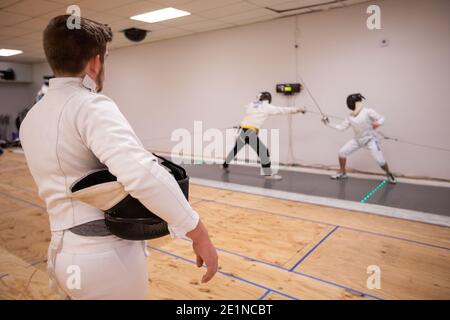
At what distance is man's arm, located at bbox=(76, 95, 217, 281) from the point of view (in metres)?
0.72

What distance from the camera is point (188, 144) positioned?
7.32 meters

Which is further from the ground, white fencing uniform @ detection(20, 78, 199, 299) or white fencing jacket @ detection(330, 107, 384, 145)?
white fencing jacket @ detection(330, 107, 384, 145)

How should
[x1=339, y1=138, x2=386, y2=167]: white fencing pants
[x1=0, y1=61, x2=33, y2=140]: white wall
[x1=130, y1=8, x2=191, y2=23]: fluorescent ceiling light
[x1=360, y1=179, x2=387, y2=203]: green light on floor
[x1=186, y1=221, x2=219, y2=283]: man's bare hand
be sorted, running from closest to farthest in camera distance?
[x1=186, y1=221, x2=219, y2=283]: man's bare hand
[x1=360, y1=179, x2=387, y2=203]: green light on floor
[x1=339, y1=138, x2=386, y2=167]: white fencing pants
[x1=130, y1=8, x2=191, y2=23]: fluorescent ceiling light
[x1=0, y1=61, x2=33, y2=140]: white wall

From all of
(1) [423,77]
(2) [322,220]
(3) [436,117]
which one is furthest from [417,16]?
(2) [322,220]

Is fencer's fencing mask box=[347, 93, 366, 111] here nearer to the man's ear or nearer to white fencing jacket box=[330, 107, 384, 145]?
white fencing jacket box=[330, 107, 384, 145]

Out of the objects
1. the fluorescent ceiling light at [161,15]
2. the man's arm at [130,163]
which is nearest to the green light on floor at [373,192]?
the man's arm at [130,163]

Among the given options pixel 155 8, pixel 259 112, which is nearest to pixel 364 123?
pixel 259 112

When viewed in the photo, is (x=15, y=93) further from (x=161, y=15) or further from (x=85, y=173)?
(x=85, y=173)

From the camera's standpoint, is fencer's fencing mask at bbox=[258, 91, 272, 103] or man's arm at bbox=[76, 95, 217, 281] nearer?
man's arm at bbox=[76, 95, 217, 281]

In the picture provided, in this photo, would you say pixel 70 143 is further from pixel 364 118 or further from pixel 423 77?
pixel 423 77

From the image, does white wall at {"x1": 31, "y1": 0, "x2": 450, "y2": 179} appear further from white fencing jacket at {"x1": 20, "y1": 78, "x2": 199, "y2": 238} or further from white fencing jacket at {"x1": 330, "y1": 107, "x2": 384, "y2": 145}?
white fencing jacket at {"x1": 20, "y1": 78, "x2": 199, "y2": 238}

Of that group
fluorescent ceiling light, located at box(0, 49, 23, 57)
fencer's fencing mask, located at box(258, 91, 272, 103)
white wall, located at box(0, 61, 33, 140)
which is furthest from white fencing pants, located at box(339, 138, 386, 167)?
white wall, located at box(0, 61, 33, 140)

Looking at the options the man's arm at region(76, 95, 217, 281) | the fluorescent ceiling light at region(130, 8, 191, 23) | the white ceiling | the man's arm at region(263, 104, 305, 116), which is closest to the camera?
the man's arm at region(76, 95, 217, 281)

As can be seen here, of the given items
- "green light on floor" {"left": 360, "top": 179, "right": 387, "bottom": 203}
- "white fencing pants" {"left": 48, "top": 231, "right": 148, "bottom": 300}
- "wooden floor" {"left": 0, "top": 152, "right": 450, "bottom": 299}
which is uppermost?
"white fencing pants" {"left": 48, "top": 231, "right": 148, "bottom": 300}
